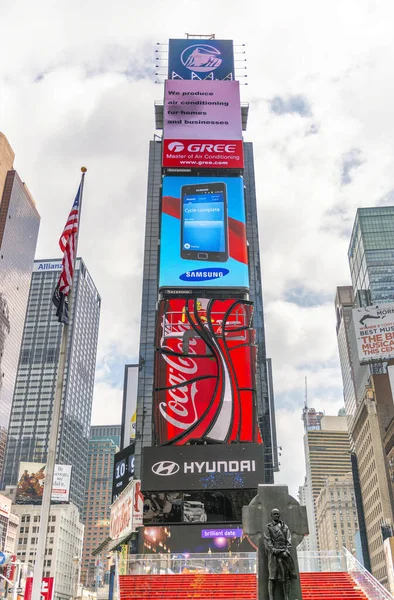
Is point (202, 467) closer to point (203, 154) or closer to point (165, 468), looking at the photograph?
point (165, 468)

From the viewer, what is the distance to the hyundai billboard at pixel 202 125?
159ft

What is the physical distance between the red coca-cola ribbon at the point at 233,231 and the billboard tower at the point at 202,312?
9 centimetres

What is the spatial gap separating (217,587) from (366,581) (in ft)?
19.1

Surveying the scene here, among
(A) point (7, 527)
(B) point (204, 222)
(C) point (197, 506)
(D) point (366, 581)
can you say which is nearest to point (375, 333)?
(B) point (204, 222)

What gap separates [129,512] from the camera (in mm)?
39031

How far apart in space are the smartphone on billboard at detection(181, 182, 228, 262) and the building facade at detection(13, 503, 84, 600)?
125 metres

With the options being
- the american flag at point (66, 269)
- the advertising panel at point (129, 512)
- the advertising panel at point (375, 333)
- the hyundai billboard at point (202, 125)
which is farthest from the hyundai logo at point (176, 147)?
the advertising panel at point (375, 333)

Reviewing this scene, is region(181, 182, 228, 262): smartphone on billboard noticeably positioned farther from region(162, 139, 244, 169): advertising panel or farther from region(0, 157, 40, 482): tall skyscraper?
region(0, 157, 40, 482): tall skyscraper

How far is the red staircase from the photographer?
70.8 feet

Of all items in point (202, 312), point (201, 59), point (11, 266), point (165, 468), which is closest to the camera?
point (165, 468)

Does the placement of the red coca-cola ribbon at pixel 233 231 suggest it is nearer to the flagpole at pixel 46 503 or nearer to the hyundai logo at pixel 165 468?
the hyundai logo at pixel 165 468

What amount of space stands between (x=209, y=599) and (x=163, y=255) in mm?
27634

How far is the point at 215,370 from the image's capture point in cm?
3831

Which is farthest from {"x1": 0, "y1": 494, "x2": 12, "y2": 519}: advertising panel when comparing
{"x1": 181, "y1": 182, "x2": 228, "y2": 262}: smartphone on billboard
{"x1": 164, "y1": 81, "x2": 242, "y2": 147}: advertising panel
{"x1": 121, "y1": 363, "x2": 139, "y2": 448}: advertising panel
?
{"x1": 164, "y1": 81, "x2": 242, "y2": 147}: advertising panel
